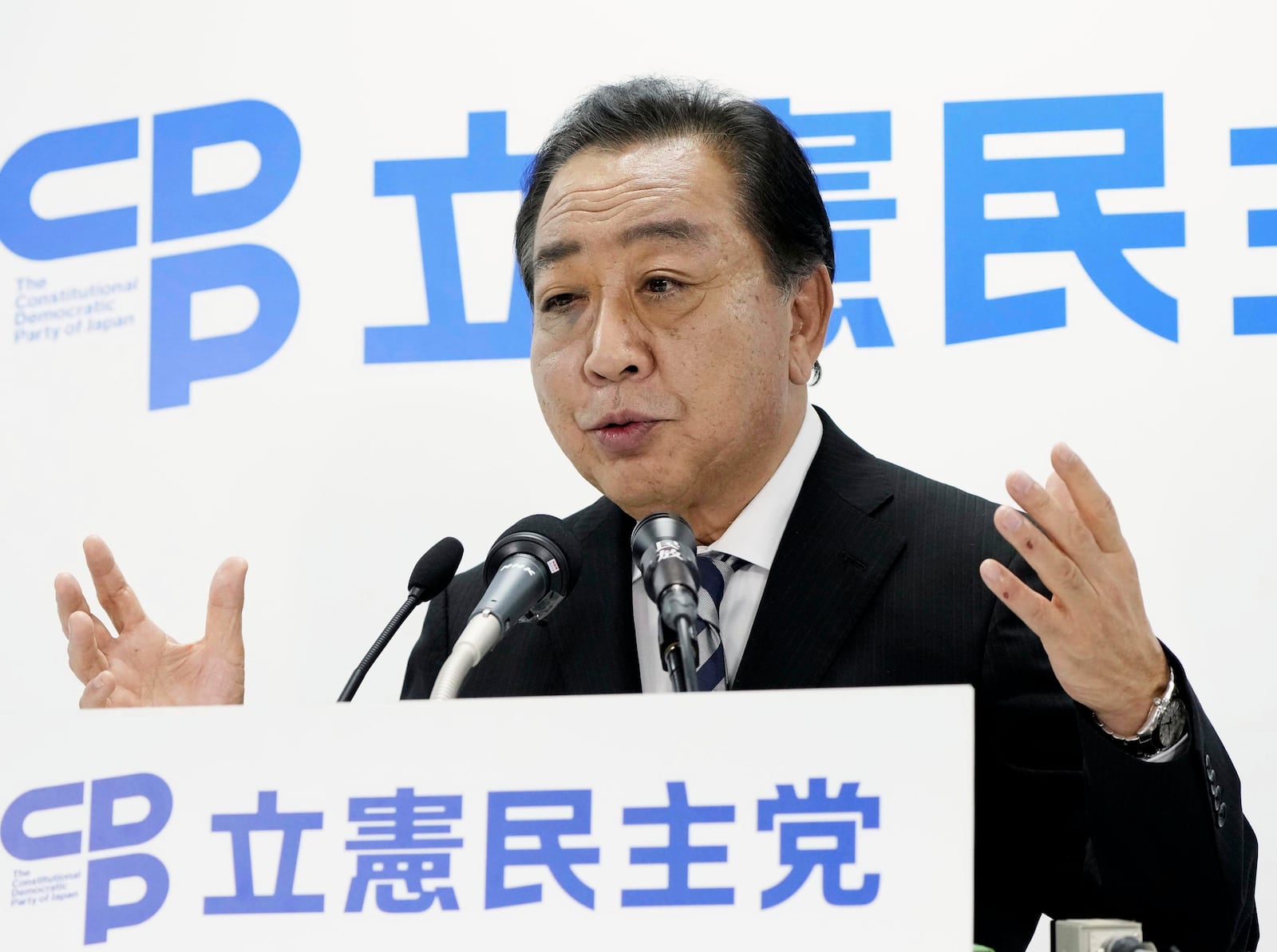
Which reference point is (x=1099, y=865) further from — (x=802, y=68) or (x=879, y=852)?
(x=802, y=68)

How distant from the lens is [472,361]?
3.19 m

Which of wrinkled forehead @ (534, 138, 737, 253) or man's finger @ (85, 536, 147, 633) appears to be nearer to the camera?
man's finger @ (85, 536, 147, 633)

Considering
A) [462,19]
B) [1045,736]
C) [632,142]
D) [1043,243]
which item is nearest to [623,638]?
[1045,736]

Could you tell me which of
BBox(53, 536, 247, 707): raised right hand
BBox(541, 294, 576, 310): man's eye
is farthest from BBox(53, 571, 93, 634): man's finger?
BBox(541, 294, 576, 310): man's eye

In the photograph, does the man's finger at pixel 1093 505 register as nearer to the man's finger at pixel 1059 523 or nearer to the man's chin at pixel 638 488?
the man's finger at pixel 1059 523

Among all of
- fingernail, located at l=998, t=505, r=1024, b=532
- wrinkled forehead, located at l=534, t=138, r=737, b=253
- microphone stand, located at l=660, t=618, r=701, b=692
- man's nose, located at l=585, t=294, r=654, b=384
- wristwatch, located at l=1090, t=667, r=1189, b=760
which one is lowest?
wristwatch, located at l=1090, t=667, r=1189, b=760

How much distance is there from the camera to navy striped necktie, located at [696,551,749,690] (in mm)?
2240

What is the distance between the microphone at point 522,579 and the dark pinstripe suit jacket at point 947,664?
1.48ft

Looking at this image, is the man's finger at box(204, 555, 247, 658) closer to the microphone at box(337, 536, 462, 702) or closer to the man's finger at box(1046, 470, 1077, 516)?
the microphone at box(337, 536, 462, 702)

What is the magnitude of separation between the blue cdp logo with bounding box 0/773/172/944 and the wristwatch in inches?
39.8

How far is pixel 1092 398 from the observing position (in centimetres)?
295

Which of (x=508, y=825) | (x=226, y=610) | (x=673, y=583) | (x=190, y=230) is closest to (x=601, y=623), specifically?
(x=226, y=610)

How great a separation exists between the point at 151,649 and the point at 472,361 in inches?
48.6

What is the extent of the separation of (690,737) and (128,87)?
8.60 feet
